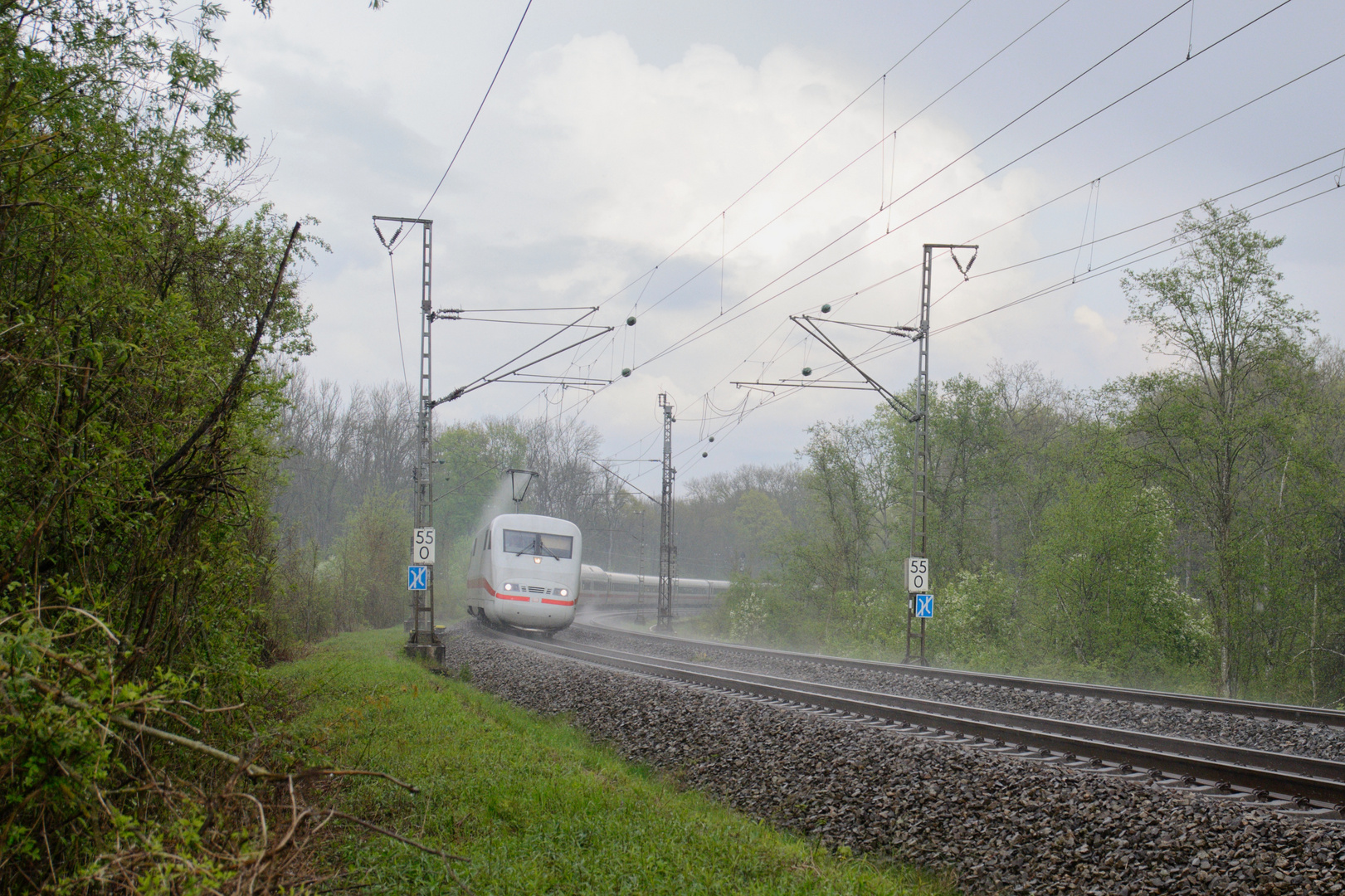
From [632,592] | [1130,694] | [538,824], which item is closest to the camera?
[538,824]

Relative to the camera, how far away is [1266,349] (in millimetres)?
25281

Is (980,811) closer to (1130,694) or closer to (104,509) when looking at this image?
(104,509)

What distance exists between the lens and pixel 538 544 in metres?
26.4

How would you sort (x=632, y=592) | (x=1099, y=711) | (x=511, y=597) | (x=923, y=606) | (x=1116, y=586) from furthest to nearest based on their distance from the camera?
1. (x=632, y=592)
2. (x=511, y=597)
3. (x=1116, y=586)
4. (x=923, y=606)
5. (x=1099, y=711)

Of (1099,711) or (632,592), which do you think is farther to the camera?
→ (632,592)

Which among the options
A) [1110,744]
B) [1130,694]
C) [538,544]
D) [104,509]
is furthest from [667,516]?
[104,509]

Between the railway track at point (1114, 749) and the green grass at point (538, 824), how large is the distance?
2.69 meters

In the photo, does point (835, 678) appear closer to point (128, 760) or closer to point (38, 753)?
point (128, 760)

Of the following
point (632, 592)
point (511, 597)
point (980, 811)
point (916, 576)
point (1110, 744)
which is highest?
point (916, 576)

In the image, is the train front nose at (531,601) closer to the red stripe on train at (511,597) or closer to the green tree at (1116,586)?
the red stripe on train at (511,597)

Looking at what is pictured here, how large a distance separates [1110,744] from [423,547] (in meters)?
15.8

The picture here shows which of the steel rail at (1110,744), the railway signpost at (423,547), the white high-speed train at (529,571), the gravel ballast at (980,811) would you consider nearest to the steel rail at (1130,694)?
the steel rail at (1110,744)

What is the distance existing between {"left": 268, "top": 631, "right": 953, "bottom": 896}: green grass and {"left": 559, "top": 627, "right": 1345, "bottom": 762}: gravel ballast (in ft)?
19.6

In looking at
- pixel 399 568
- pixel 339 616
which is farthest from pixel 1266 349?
pixel 399 568
